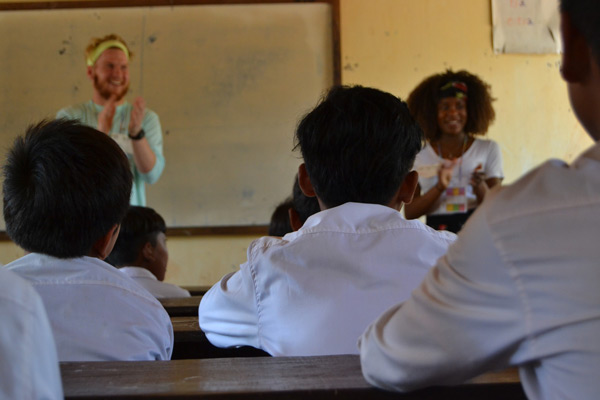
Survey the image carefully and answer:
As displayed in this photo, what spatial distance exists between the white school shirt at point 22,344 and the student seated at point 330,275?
565mm

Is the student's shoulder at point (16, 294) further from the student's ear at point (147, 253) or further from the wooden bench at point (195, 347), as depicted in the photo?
the student's ear at point (147, 253)

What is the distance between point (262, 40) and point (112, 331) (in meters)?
3.24

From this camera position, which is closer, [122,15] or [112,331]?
[112,331]

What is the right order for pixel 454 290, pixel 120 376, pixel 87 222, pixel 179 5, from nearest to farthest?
pixel 454 290, pixel 120 376, pixel 87 222, pixel 179 5

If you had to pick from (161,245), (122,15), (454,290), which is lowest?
(161,245)

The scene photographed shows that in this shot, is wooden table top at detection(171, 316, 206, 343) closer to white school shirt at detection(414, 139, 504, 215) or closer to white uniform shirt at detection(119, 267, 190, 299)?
white uniform shirt at detection(119, 267, 190, 299)

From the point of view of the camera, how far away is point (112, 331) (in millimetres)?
1074

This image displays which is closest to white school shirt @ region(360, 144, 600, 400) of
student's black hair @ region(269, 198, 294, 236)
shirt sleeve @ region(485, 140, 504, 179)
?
student's black hair @ region(269, 198, 294, 236)

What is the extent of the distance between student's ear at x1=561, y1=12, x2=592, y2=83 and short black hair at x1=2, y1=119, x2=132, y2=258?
0.91 meters

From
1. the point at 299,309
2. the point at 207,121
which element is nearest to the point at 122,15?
the point at 207,121

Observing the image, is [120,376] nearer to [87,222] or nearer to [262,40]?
[87,222]

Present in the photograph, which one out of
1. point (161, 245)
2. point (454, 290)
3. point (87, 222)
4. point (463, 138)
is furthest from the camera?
point (463, 138)

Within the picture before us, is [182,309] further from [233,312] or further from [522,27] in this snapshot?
[522,27]

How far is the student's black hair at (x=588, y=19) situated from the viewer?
54 cm
